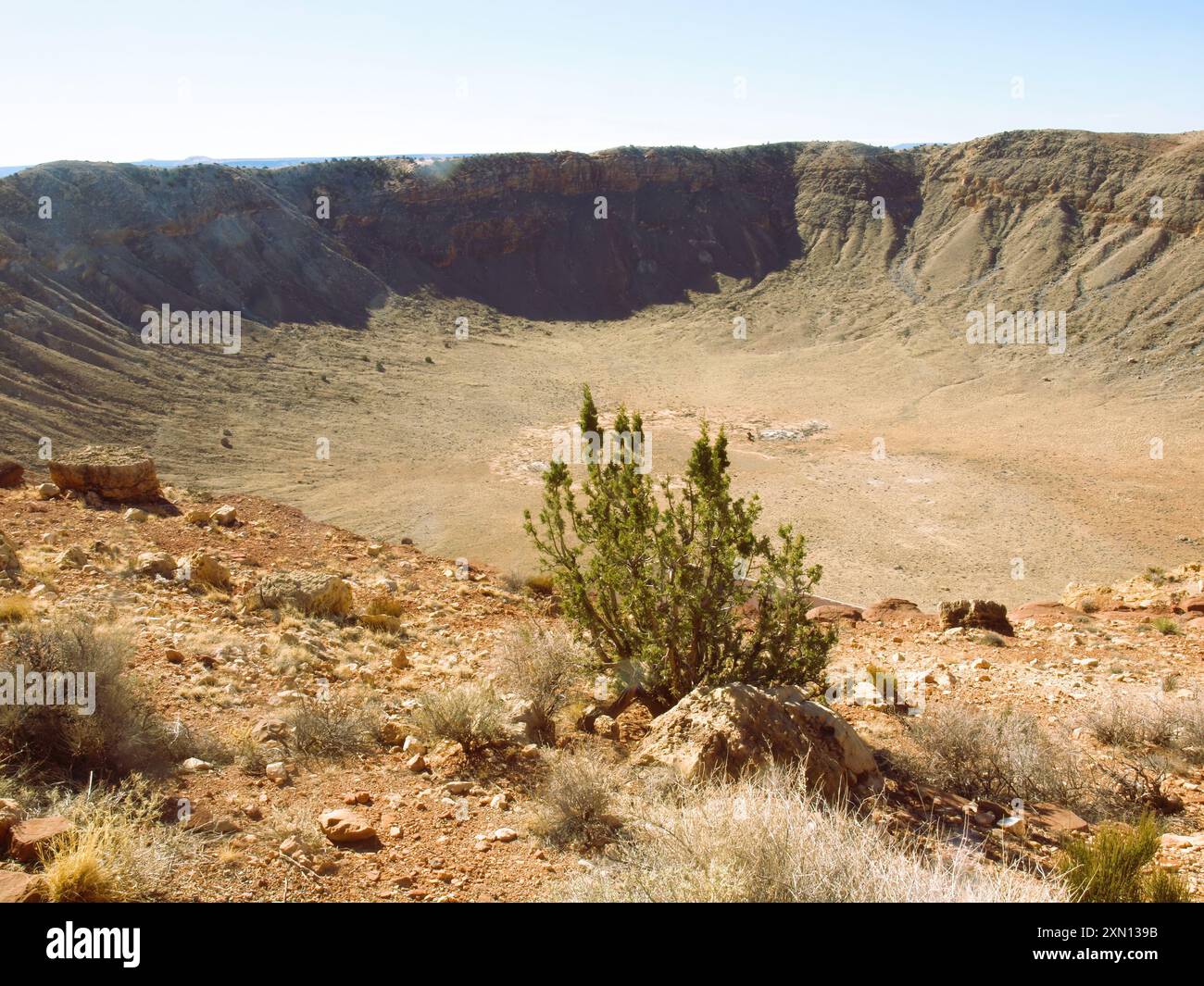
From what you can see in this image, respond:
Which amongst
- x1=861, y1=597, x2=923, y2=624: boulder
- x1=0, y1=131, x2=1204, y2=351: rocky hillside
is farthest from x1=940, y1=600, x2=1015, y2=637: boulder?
x1=0, y1=131, x2=1204, y2=351: rocky hillside

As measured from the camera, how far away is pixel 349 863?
12.8ft

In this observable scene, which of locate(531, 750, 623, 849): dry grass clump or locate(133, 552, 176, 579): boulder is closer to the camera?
locate(531, 750, 623, 849): dry grass clump

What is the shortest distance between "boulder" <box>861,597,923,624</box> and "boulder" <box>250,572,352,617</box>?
6972 mm

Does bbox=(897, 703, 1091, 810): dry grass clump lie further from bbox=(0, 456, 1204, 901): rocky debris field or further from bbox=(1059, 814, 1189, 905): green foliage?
bbox=(1059, 814, 1189, 905): green foliage

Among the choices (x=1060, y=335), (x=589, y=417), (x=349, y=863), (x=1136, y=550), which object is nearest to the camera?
(x=349, y=863)

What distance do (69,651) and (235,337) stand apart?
33.2m

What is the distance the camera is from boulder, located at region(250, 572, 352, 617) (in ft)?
27.4

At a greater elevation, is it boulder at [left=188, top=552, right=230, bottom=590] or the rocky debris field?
boulder at [left=188, top=552, right=230, bottom=590]

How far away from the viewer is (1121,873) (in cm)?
380

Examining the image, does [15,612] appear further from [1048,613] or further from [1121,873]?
[1048,613]

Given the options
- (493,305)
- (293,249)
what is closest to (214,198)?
(293,249)

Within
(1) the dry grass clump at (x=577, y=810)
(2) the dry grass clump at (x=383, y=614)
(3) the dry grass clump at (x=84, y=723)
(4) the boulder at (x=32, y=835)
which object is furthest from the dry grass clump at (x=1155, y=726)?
(4) the boulder at (x=32, y=835)
